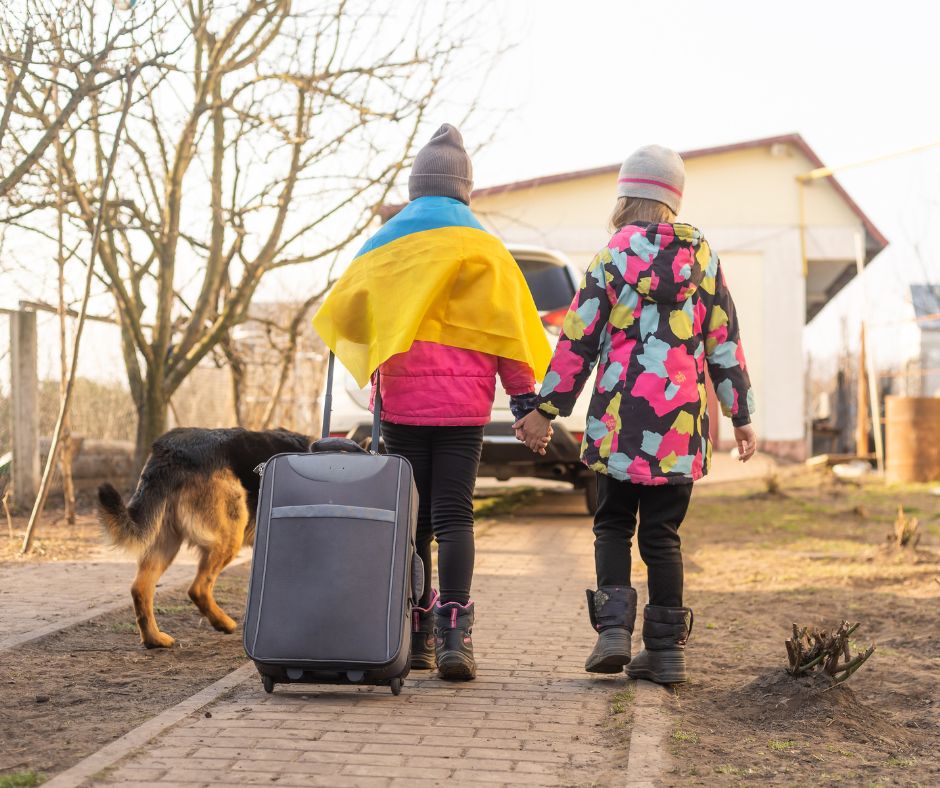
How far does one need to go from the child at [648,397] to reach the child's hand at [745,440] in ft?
0.04

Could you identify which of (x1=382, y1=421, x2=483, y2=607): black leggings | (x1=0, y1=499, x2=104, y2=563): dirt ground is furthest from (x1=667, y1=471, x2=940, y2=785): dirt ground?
(x1=0, y1=499, x2=104, y2=563): dirt ground

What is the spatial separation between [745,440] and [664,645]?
0.80 m

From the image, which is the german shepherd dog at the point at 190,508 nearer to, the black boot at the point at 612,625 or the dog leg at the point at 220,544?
the dog leg at the point at 220,544

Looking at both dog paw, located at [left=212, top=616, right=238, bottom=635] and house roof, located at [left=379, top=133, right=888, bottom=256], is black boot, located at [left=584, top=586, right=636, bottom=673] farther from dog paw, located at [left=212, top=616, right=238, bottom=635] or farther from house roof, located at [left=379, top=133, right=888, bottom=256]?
house roof, located at [left=379, top=133, right=888, bottom=256]

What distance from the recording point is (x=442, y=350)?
3797mm

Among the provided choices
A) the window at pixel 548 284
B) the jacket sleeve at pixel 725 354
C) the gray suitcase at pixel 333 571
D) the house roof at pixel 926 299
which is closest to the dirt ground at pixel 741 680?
the gray suitcase at pixel 333 571

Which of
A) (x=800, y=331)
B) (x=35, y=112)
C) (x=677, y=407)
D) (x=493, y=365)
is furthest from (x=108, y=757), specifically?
(x=800, y=331)

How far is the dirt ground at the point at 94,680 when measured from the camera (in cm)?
302

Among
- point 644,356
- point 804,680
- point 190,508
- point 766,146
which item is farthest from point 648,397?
point 766,146

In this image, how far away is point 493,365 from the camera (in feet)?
12.8

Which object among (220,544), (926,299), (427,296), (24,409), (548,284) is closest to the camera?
(427,296)

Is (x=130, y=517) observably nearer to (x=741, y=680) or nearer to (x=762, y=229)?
(x=741, y=680)

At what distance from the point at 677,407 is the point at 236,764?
1.85 meters

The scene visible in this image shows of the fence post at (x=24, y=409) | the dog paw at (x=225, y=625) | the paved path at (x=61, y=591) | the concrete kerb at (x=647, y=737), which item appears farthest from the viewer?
the fence post at (x=24, y=409)
